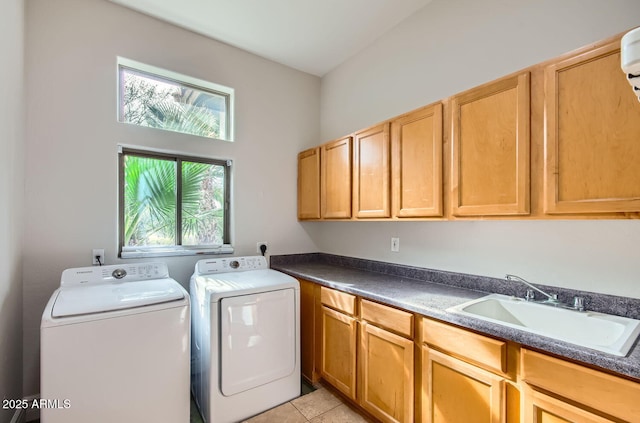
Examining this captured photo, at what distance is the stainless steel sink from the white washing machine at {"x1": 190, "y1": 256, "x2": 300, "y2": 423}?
4.04 ft

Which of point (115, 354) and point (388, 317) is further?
point (388, 317)

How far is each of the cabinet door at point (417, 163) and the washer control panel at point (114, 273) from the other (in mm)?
1836

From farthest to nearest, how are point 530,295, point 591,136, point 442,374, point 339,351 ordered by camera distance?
point 339,351 → point 530,295 → point 442,374 → point 591,136

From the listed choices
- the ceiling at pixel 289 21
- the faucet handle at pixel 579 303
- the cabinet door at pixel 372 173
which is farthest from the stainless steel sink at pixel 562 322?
the ceiling at pixel 289 21

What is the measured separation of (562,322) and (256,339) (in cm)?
179

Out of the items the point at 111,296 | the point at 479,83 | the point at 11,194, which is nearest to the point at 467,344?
the point at 479,83

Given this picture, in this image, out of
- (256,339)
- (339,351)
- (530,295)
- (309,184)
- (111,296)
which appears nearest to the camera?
(530,295)

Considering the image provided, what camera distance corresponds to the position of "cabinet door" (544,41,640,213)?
3.72 ft

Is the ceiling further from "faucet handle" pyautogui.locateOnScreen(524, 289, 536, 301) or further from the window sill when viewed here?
"faucet handle" pyautogui.locateOnScreen(524, 289, 536, 301)

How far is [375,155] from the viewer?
221 centimetres

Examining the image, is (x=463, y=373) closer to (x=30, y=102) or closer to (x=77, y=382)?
(x=77, y=382)

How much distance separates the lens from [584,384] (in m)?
1.01

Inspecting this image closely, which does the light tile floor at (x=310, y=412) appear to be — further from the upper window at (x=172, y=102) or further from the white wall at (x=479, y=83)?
the upper window at (x=172, y=102)

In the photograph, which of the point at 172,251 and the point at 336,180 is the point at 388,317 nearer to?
the point at 336,180
